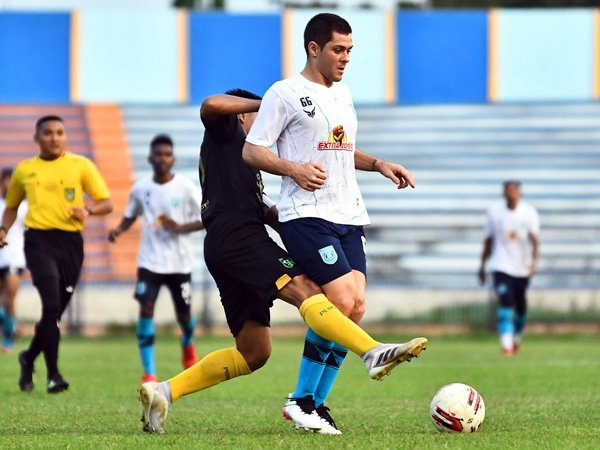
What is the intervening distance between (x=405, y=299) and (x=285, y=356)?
6291 millimetres

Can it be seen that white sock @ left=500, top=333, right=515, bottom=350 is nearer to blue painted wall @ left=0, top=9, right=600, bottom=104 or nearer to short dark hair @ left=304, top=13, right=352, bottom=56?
short dark hair @ left=304, top=13, right=352, bottom=56

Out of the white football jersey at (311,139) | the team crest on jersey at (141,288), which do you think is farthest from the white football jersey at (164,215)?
the white football jersey at (311,139)

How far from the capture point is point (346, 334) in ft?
23.3

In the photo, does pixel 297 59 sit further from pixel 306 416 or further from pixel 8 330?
pixel 306 416

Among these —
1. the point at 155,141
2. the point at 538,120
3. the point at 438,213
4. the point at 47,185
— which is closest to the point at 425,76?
the point at 538,120

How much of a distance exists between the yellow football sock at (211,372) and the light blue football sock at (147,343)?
5.28 metres

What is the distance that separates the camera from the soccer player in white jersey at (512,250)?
18.9 meters

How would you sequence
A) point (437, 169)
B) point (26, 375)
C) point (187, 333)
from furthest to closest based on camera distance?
point (437, 169) < point (187, 333) < point (26, 375)

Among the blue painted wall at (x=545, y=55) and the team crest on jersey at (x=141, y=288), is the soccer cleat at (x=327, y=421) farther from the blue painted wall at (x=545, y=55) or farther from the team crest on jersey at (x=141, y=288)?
the blue painted wall at (x=545, y=55)

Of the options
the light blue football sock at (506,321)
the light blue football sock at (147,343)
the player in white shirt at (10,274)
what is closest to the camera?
the light blue football sock at (147,343)

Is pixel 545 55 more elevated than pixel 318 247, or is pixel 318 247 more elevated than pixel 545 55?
pixel 545 55

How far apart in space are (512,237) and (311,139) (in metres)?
11.8

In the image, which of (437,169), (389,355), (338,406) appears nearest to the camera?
(389,355)

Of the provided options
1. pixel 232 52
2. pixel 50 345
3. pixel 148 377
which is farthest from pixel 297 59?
pixel 50 345
